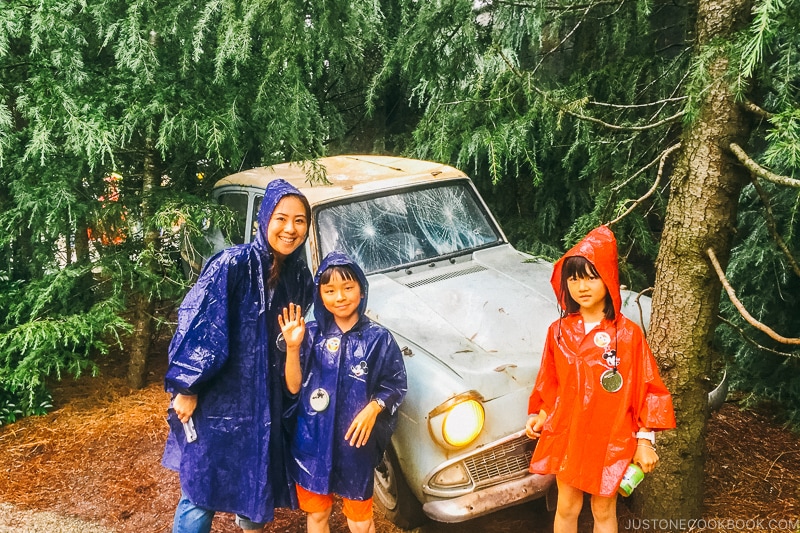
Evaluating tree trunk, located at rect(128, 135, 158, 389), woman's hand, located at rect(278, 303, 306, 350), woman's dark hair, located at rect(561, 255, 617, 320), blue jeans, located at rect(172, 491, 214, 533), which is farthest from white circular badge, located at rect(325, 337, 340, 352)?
tree trunk, located at rect(128, 135, 158, 389)

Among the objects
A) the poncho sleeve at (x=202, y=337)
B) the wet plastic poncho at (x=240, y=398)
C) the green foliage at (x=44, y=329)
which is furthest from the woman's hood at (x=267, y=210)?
the green foliage at (x=44, y=329)

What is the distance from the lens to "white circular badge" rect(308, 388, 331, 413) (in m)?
2.56

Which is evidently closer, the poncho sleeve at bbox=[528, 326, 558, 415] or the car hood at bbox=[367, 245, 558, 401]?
the poncho sleeve at bbox=[528, 326, 558, 415]

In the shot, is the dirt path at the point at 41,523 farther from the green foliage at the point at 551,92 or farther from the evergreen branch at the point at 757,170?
the evergreen branch at the point at 757,170

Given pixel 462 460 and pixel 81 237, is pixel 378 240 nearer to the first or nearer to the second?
pixel 462 460

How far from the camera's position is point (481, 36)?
4395mm

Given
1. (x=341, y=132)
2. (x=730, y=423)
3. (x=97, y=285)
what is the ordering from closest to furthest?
(x=730, y=423)
(x=97, y=285)
(x=341, y=132)

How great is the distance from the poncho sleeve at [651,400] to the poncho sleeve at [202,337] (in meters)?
1.70

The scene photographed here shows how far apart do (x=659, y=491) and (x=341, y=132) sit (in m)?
5.19

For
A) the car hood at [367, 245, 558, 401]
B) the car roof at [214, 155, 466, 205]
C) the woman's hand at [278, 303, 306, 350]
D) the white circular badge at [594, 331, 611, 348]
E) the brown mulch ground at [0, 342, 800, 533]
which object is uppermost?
the car roof at [214, 155, 466, 205]

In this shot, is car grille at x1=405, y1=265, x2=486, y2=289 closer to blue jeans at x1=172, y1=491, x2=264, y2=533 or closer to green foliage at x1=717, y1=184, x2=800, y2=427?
blue jeans at x1=172, y1=491, x2=264, y2=533

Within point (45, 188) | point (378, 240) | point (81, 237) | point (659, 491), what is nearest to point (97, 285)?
point (81, 237)

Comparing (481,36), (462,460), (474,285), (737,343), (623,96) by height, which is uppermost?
(481,36)

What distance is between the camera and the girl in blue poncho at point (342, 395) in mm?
2547
